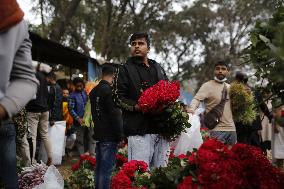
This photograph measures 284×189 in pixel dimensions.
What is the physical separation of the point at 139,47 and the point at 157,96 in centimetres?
70

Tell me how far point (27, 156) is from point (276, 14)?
18.0ft

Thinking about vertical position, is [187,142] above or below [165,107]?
below

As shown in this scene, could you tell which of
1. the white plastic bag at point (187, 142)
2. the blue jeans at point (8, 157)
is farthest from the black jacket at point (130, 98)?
the white plastic bag at point (187, 142)

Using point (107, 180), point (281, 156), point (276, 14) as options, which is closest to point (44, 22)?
point (281, 156)

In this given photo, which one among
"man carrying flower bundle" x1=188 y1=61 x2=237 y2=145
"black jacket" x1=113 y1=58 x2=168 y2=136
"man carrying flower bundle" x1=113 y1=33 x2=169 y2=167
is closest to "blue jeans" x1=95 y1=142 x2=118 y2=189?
"man carrying flower bundle" x1=113 y1=33 x2=169 y2=167

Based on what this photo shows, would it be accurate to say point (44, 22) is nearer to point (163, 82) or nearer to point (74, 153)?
point (74, 153)

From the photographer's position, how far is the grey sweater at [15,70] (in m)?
2.35

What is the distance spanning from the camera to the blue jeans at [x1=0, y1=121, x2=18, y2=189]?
500 cm

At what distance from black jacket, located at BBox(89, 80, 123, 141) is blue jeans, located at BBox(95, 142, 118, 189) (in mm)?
96

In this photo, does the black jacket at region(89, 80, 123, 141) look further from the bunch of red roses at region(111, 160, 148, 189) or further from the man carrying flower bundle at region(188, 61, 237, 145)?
the man carrying flower bundle at region(188, 61, 237, 145)

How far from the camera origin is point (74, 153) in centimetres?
1406

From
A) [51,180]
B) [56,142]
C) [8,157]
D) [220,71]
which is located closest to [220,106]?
[220,71]

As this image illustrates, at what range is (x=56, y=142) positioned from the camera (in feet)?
32.2

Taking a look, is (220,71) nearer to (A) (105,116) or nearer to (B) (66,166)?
(A) (105,116)
